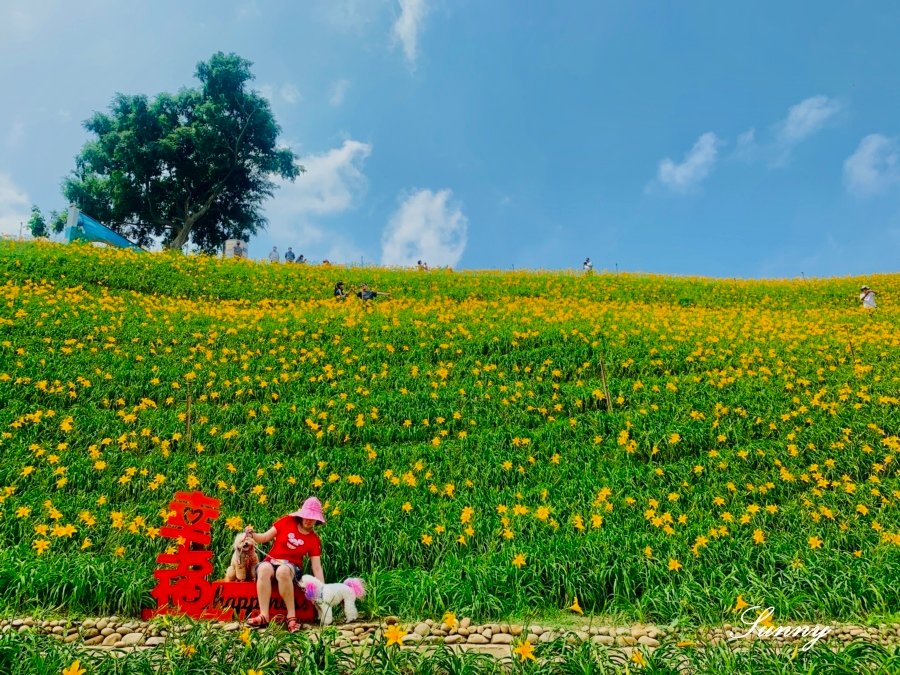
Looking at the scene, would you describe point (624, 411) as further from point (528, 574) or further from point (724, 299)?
point (724, 299)

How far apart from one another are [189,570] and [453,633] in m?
2.40

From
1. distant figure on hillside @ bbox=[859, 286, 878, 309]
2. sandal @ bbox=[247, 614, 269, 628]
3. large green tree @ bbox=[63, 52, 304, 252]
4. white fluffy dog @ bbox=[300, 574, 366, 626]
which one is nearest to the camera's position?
sandal @ bbox=[247, 614, 269, 628]

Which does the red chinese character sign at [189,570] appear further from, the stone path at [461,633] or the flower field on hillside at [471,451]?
the flower field on hillside at [471,451]

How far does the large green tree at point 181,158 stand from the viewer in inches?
1371

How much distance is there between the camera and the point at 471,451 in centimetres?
801

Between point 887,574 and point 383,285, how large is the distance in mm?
19525

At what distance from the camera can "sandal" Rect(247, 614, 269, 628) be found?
4285 mm

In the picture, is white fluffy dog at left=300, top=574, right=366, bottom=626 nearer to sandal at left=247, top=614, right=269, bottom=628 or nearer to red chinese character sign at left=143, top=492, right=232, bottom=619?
sandal at left=247, top=614, right=269, bottom=628

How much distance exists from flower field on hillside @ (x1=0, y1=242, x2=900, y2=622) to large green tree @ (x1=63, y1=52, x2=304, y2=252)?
22.7 m

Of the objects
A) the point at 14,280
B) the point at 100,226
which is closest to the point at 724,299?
the point at 14,280

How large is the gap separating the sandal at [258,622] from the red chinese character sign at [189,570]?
0.81 ft

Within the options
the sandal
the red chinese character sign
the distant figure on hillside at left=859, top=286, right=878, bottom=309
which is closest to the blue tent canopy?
the red chinese character sign

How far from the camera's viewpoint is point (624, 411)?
9289 mm

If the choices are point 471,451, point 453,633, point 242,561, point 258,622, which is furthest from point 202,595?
point 471,451
